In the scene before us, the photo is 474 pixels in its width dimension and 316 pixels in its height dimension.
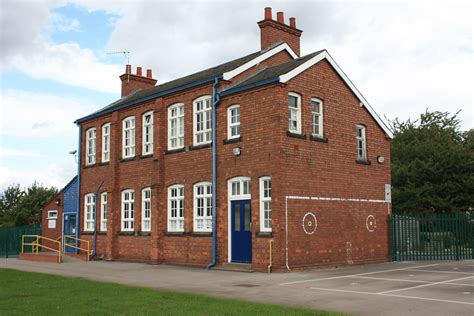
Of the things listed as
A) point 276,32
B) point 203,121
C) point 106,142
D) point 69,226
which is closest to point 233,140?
point 203,121

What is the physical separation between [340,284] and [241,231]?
19.6 feet

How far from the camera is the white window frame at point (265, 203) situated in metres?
18.9

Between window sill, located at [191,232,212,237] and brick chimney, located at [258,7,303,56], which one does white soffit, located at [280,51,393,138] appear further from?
window sill, located at [191,232,212,237]

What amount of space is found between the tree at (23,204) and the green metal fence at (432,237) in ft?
127

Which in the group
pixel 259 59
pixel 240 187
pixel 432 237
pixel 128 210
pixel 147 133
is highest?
pixel 259 59

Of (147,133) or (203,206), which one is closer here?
(203,206)

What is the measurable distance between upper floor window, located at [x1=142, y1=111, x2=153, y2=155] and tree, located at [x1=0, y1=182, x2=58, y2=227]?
103 ft

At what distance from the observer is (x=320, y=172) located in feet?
66.4

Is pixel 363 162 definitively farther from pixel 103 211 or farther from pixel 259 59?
pixel 103 211

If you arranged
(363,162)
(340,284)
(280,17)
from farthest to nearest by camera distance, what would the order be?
(280,17) → (363,162) → (340,284)

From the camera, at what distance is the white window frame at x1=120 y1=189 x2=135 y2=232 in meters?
25.5

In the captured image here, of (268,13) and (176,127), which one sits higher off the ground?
(268,13)

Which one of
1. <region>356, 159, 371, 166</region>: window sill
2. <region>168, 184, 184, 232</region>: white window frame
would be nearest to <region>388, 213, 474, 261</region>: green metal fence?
<region>356, 159, 371, 166</region>: window sill

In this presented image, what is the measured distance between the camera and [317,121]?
20.8 meters
